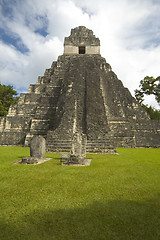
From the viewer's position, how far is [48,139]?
473 inches

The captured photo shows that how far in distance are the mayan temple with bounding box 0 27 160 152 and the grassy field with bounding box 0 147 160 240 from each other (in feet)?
21.9

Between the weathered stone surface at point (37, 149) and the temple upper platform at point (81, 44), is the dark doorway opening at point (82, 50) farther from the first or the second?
the weathered stone surface at point (37, 149)

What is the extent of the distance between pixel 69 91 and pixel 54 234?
50.5 feet

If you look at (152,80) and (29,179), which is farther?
(152,80)

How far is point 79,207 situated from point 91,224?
22.1 inches

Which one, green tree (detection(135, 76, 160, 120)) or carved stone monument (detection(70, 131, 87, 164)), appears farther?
green tree (detection(135, 76, 160, 120))

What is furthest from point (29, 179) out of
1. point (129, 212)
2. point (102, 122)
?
point (102, 122)

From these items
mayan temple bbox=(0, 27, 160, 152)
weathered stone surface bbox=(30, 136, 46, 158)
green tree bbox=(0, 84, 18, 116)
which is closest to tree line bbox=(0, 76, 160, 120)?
green tree bbox=(0, 84, 18, 116)

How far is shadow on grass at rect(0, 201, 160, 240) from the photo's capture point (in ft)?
7.09

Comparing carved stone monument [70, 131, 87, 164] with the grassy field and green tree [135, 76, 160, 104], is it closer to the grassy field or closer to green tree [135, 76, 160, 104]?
the grassy field

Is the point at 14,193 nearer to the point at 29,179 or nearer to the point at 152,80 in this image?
the point at 29,179

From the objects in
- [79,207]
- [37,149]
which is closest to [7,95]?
[37,149]

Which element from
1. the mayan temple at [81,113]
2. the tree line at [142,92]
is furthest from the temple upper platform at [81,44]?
the tree line at [142,92]

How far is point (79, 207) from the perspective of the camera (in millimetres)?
2945
